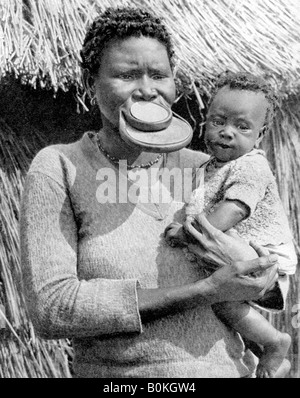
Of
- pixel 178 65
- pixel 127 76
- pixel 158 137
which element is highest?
pixel 127 76

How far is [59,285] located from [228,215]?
1.34 ft

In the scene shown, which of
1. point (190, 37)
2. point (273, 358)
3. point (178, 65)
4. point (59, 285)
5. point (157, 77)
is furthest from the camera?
point (190, 37)

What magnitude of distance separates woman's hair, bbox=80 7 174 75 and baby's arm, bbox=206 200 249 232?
0.37 meters

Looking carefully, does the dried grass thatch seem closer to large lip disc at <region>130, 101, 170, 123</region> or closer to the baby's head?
the baby's head

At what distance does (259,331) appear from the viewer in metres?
1.60

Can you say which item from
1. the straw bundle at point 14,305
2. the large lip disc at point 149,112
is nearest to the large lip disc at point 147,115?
the large lip disc at point 149,112

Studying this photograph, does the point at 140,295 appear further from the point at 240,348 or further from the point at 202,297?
the point at 240,348

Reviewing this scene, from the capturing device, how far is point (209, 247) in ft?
4.92

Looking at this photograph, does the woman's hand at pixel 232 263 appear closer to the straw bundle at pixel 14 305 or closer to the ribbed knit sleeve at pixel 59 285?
the ribbed knit sleeve at pixel 59 285

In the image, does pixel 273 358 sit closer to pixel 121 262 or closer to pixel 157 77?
pixel 121 262

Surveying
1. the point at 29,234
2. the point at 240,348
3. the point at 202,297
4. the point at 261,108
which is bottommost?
the point at 240,348

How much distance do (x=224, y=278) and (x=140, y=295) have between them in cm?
18

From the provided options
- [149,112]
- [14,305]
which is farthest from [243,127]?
[14,305]

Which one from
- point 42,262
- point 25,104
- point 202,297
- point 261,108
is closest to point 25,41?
point 25,104
